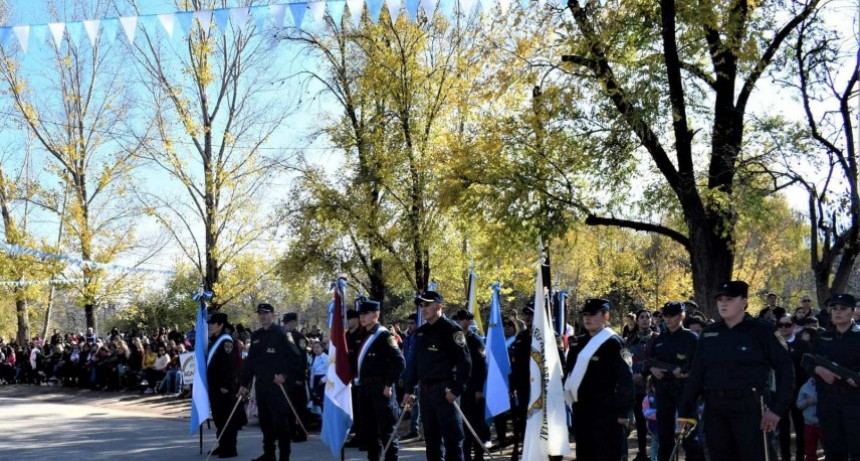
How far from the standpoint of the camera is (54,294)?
152ft

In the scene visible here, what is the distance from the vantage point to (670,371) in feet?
30.7

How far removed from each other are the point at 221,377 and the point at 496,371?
392cm

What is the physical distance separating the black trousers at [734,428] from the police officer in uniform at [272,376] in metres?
5.53

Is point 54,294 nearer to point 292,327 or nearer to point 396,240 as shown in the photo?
point 396,240

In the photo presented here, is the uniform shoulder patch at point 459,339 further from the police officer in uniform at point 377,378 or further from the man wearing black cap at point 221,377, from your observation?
the man wearing black cap at point 221,377

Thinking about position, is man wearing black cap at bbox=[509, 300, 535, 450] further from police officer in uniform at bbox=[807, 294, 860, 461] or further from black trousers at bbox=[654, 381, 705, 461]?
police officer in uniform at bbox=[807, 294, 860, 461]

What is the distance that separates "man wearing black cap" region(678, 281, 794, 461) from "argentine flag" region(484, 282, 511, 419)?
158 inches

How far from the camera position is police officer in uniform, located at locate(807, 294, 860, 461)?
25.4ft

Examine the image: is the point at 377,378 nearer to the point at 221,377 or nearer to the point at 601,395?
the point at 221,377

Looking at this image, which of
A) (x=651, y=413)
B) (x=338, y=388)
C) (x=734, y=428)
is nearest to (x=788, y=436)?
(x=651, y=413)

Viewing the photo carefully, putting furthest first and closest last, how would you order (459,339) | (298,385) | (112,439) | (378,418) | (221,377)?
(112,439) < (221,377) < (298,385) < (378,418) < (459,339)

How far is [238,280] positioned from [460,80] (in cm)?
1142

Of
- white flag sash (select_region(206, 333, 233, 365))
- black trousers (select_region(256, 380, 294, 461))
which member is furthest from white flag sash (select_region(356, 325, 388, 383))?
white flag sash (select_region(206, 333, 233, 365))

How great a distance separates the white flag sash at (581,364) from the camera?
303 inches
